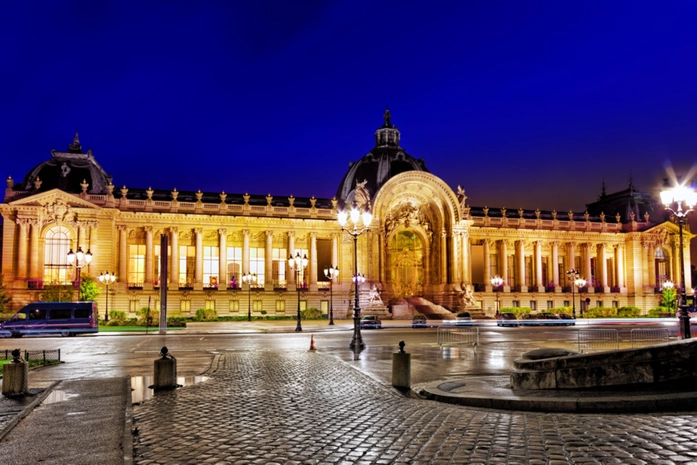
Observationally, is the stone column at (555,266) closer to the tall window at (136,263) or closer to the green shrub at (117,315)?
the tall window at (136,263)

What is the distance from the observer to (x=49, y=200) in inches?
2645

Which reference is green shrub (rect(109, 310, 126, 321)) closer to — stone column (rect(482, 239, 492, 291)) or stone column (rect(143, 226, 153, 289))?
stone column (rect(143, 226, 153, 289))

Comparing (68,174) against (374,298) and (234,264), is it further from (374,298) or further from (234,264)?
(374,298)

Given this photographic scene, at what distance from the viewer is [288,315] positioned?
244ft

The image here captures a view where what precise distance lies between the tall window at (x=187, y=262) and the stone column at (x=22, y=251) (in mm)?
16356

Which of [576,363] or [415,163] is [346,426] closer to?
[576,363]

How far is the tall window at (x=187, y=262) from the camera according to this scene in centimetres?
7606

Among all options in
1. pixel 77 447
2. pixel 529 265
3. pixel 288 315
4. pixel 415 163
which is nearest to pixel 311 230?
pixel 288 315

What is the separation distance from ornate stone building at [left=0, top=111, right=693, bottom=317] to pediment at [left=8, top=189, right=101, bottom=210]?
0.10 m

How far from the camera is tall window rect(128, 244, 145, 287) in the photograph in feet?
242

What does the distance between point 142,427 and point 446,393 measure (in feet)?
21.9

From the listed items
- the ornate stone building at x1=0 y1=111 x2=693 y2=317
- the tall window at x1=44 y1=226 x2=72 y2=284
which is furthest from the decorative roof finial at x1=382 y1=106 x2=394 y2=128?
the tall window at x1=44 y1=226 x2=72 y2=284

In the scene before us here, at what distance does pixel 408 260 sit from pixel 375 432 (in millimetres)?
69811

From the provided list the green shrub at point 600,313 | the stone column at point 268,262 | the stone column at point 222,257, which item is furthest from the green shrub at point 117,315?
the green shrub at point 600,313
